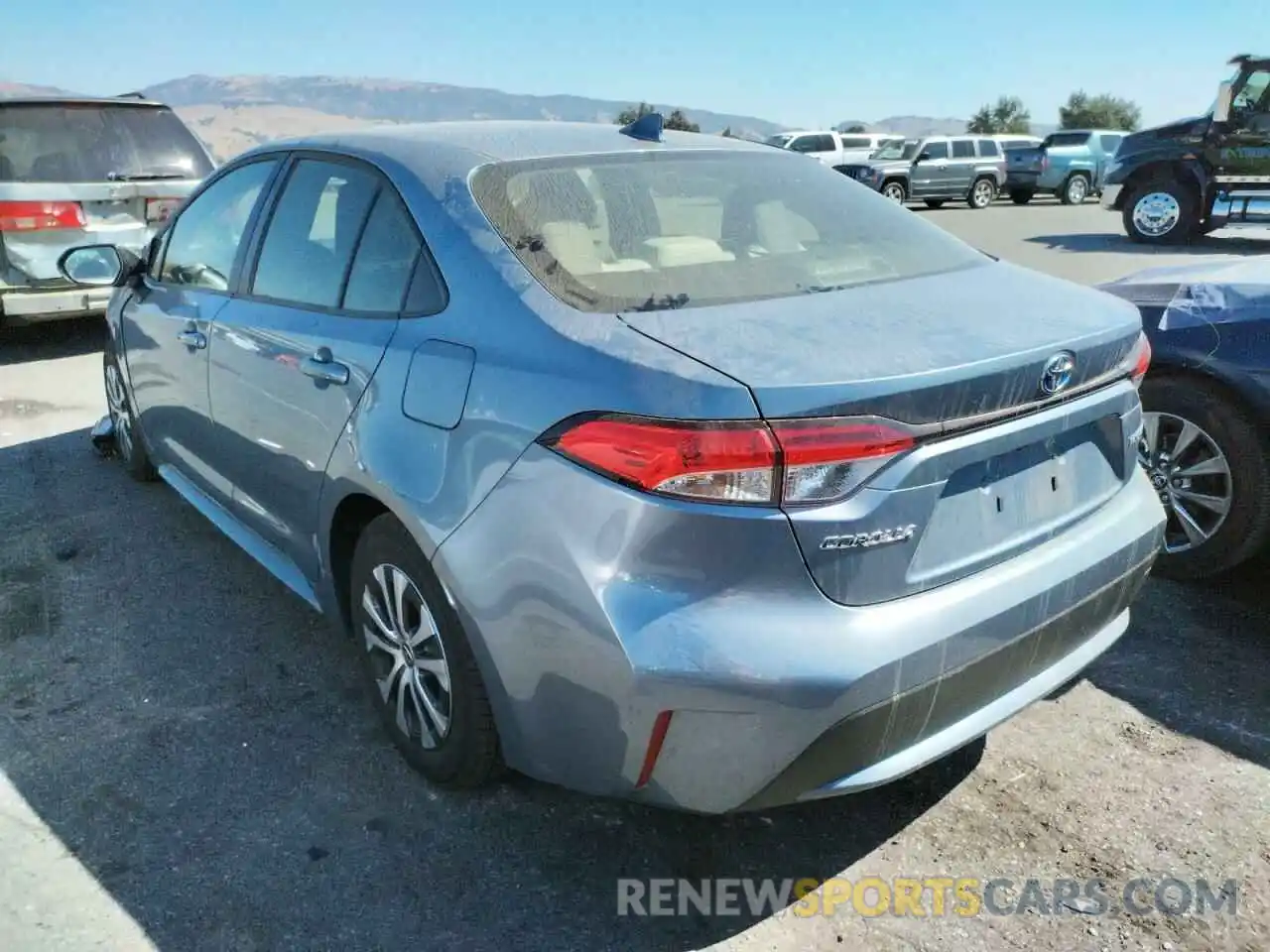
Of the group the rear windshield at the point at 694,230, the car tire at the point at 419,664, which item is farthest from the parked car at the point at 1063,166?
the car tire at the point at 419,664

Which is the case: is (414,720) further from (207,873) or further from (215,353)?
(215,353)

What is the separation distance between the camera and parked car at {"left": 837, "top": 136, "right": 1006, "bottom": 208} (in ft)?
82.6

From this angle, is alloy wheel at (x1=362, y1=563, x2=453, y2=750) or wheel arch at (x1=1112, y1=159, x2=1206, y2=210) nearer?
alloy wheel at (x1=362, y1=563, x2=453, y2=750)

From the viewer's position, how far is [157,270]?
4.17 meters

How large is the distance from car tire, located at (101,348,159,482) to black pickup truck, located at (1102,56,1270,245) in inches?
543

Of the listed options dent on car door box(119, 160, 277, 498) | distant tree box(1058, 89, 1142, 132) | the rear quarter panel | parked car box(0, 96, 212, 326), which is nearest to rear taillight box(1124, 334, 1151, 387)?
the rear quarter panel

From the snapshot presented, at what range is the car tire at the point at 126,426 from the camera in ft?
15.1

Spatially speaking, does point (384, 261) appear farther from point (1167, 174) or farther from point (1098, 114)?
point (1098, 114)

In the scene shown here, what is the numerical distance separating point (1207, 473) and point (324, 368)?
120 inches

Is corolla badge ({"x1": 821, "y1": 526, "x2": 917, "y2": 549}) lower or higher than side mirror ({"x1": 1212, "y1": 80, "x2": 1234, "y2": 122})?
lower

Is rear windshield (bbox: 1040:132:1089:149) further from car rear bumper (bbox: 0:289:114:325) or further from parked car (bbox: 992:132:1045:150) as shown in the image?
car rear bumper (bbox: 0:289:114:325)

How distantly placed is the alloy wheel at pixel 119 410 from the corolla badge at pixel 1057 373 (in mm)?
3968

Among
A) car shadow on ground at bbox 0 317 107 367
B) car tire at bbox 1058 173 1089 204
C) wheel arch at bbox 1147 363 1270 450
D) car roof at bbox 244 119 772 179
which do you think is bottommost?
car shadow on ground at bbox 0 317 107 367

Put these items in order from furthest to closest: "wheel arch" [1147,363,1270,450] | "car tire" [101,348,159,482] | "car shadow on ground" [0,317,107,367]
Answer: "car shadow on ground" [0,317,107,367], "car tire" [101,348,159,482], "wheel arch" [1147,363,1270,450]
